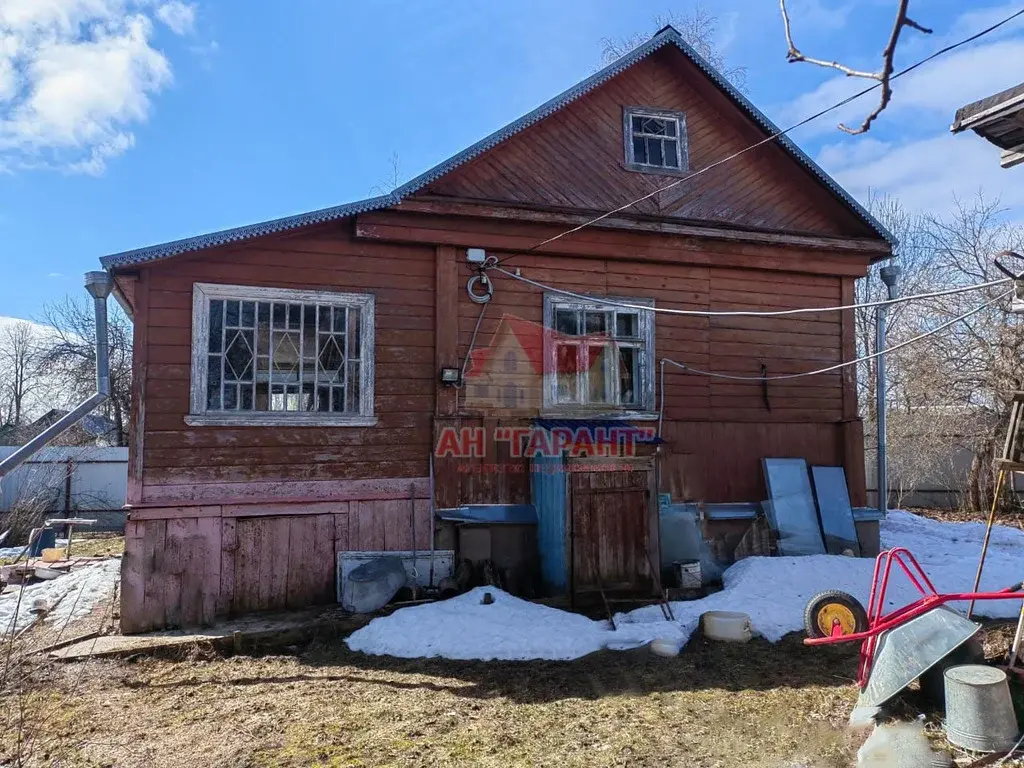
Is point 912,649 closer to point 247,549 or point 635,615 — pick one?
point 635,615

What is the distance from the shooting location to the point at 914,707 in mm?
4805

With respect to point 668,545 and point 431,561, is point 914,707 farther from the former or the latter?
point 431,561

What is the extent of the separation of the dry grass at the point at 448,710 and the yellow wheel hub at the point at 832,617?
1.35ft

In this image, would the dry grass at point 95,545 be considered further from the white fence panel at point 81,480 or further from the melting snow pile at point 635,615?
the melting snow pile at point 635,615

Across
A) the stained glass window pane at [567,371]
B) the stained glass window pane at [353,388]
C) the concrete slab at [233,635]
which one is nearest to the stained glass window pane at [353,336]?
the stained glass window pane at [353,388]

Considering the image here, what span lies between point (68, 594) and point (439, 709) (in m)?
4.80

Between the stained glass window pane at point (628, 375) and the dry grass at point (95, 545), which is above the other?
the stained glass window pane at point (628, 375)

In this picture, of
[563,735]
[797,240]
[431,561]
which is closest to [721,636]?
[563,735]

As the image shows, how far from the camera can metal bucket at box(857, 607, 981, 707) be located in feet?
15.1

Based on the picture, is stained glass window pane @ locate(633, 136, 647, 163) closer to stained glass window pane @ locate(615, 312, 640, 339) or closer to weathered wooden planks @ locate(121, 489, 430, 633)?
stained glass window pane @ locate(615, 312, 640, 339)

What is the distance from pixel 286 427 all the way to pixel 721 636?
4.93 metres

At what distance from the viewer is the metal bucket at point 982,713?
4211 millimetres

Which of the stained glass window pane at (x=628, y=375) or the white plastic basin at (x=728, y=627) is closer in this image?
the white plastic basin at (x=728, y=627)

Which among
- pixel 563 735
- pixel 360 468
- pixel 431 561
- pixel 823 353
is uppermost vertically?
pixel 823 353
